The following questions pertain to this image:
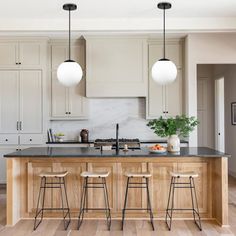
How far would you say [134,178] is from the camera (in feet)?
13.0

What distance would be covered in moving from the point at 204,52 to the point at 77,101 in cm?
241

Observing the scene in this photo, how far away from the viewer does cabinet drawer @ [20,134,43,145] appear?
564cm

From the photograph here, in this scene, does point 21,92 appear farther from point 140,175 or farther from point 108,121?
point 140,175

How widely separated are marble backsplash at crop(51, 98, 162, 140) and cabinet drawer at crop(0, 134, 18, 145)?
0.75 meters

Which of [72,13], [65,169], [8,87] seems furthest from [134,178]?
[8,87]

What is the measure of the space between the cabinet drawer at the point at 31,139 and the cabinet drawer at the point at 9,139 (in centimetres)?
11

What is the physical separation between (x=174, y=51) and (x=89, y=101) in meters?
1.81

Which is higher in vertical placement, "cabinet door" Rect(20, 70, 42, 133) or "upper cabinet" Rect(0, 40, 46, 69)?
"upper cabinet" Rect(0, 40, 46, 69)

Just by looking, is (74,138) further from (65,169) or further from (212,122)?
(212,122)

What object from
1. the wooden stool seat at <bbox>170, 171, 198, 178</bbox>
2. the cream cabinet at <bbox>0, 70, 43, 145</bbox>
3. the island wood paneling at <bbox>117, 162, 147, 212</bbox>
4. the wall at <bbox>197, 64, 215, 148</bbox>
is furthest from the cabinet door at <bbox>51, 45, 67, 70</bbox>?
the wall at <bbox>197, 64, 215, 148</bbox>

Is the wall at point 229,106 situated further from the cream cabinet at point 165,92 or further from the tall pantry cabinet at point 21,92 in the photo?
the tall pantry cabinet at point 21,92

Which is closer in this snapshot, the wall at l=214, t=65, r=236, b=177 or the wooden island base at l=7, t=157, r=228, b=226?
the wooden island base at l=7, t=157, r=228, b=226

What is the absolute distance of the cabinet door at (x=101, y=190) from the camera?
3.97 meters

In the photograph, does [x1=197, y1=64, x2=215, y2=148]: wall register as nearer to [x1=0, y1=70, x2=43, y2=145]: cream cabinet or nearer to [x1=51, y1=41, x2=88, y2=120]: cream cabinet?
[x1=51, y1=41, x2=88, y2=120]: cream cabinet
